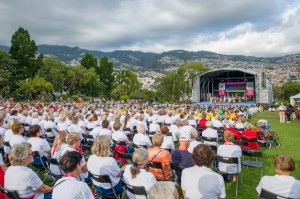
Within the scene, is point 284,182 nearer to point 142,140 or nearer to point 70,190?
point 70,190

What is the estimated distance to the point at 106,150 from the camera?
13.0 ft

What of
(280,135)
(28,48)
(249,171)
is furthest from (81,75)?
(249,171)

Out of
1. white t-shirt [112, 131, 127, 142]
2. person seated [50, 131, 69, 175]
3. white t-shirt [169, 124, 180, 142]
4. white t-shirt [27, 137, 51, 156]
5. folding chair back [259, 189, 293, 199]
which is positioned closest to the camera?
folding chair back [259, 189, 293, 199]

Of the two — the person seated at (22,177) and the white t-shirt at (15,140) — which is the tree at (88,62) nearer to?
the white t-shirt at (15,140)

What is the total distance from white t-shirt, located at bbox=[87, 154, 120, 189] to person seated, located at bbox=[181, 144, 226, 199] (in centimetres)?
127

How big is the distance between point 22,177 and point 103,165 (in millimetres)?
1174

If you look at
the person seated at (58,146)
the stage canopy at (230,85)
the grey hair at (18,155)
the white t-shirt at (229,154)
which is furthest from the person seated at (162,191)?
the stage canopy at (230,85)

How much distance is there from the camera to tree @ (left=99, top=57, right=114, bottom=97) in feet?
204

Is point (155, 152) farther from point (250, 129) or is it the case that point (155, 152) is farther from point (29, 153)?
point (250, 129)

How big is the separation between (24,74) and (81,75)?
1103cm

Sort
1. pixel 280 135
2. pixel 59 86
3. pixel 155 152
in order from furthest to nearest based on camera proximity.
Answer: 1. pixel 59 86
2. pixel 280 135
3. pixel 155 152

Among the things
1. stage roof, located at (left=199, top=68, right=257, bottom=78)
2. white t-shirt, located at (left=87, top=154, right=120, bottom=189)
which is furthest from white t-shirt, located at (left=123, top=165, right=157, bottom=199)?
stage roof, located at (left=199, top=68, right=257, bottom=78)

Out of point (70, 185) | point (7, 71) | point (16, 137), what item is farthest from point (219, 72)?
point (70, 185)

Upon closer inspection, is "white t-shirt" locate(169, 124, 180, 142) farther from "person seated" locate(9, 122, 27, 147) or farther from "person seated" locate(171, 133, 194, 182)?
"person seated" locate(9, 122, 27, 147)
